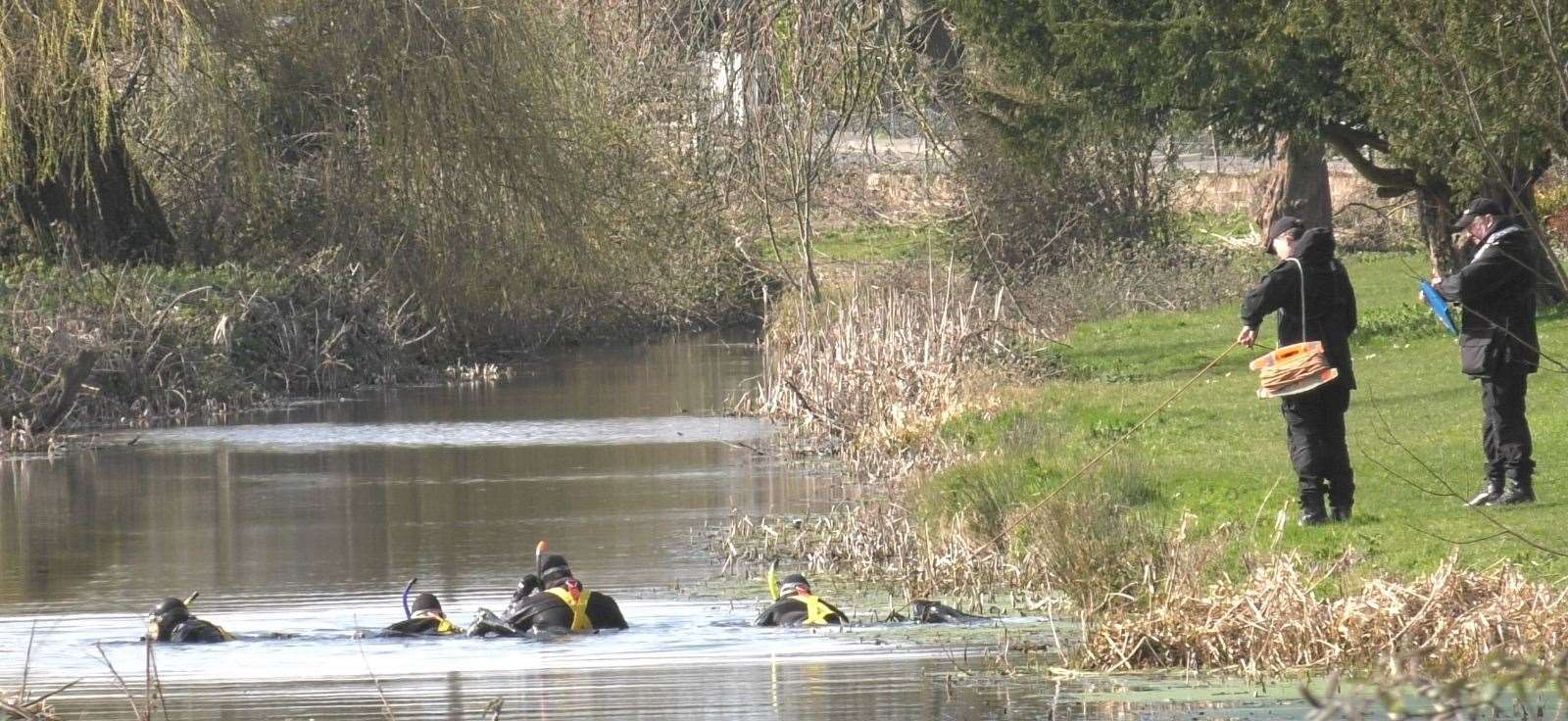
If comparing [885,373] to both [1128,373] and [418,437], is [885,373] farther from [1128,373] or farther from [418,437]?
[418,437]

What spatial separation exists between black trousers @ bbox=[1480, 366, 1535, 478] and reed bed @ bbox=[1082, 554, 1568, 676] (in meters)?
2.09

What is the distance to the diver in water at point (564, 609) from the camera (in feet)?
40.6

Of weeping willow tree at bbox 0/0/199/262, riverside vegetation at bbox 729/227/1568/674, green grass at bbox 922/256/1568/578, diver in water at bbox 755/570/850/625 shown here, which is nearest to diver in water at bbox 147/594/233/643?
diver in water at bbox 755/570/850/625

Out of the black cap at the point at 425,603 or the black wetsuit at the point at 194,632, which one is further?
the black cap at the point at 425,603

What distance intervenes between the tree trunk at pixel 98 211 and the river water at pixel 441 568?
3.65 metres

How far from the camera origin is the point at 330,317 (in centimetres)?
2975

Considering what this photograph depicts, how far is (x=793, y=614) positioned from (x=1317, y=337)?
317 centimetres

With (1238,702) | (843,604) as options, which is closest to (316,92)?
(843,604)

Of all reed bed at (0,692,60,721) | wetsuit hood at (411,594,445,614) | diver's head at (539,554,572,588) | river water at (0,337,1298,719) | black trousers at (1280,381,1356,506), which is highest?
black trousers at (1280,381,1356,506)

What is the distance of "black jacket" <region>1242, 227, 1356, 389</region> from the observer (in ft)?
41.7

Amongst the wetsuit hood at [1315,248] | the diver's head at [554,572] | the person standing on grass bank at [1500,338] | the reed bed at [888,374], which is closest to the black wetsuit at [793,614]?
the diver's head at [554,572]

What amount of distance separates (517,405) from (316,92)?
16.9 ft

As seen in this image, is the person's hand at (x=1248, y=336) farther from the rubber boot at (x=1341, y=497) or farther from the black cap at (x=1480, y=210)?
the black cap at (x=1480, y=210)

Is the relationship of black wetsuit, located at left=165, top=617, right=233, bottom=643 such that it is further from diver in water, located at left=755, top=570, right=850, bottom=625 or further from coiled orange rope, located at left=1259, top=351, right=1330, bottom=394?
coiled orange rope, located at left=1259, top=351, right=1330, bottom=394
